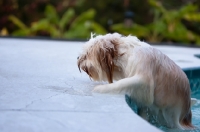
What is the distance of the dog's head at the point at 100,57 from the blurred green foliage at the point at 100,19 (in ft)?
35.0

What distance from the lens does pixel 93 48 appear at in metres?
3.86

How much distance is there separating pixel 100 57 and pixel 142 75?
46cm

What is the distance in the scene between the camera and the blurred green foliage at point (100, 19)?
15.1 meters

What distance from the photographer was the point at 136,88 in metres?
3.53

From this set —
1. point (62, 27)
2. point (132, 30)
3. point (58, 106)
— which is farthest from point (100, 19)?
point (58, 106)

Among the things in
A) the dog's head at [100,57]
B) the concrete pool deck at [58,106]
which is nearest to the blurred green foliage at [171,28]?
the concrete pool deck at [58,106]

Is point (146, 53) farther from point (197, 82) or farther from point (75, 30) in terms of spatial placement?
point (75, 30)

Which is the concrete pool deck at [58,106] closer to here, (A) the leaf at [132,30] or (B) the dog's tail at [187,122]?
(B) the dog's tail at [187,122]

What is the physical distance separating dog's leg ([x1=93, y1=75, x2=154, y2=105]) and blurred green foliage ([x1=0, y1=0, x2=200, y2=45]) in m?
11.0

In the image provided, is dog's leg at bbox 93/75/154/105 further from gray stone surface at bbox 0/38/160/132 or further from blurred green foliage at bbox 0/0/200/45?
blurred green foliage at bbox 0/0/200/45

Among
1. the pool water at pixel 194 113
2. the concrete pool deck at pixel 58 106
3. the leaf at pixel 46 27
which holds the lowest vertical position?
the leaf at pixel 46 27

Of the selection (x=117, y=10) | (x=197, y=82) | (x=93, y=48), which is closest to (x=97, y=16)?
(x=117, y=10)

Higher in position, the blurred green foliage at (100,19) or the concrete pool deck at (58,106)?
the concrete pool deck at (58,106)

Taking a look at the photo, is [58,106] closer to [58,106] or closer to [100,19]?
[58,106]
